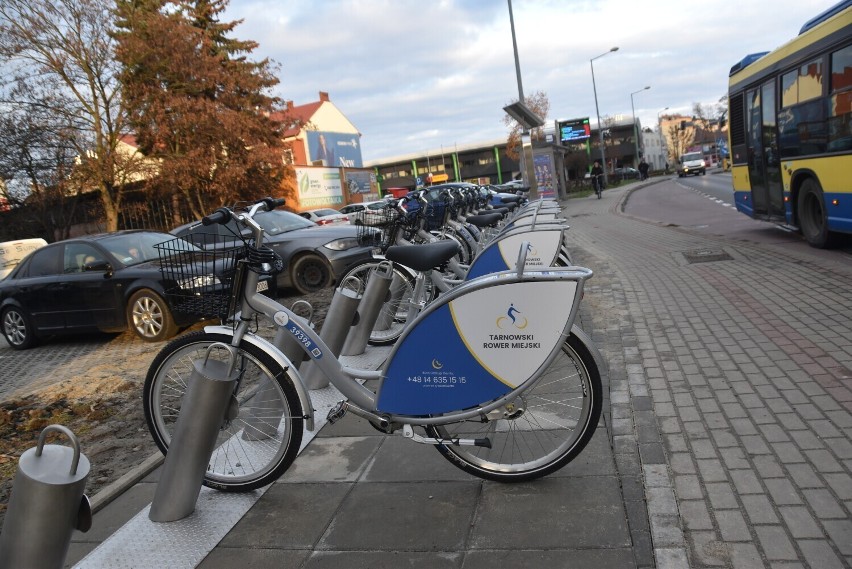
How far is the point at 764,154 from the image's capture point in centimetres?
1133

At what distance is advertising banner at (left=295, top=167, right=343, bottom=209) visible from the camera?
39938 millimetres

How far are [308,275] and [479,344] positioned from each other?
7.94 meters

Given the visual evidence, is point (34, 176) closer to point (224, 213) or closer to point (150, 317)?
point (150, 317)

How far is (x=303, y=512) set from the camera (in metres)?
3.24

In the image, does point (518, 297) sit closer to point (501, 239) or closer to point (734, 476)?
point (734, 476)

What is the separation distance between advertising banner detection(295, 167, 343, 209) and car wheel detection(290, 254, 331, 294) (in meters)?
29.6

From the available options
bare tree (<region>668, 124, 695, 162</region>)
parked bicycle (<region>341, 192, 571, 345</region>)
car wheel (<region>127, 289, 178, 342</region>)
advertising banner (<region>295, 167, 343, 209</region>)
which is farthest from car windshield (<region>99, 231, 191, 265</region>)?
bare tree (<region>668, 124, 695, 162</region>)

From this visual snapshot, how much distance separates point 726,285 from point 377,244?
419 centimetres

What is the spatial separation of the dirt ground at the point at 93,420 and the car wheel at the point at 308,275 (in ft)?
11.3

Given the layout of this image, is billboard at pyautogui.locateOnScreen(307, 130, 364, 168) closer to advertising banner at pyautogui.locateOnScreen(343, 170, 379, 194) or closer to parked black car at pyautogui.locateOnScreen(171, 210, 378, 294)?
advertising banner at pyautogui.locateOnScreen(343, 170, 379, 194)

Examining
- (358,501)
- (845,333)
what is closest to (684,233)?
(845,333)

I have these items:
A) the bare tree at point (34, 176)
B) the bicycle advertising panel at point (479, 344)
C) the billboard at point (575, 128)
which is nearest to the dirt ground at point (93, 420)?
the bicycle advertising panel at point (479, 344)

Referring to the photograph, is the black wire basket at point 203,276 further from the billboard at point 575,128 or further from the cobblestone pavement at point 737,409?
the billboard at point 575,128

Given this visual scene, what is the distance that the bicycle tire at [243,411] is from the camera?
3.29 metres
